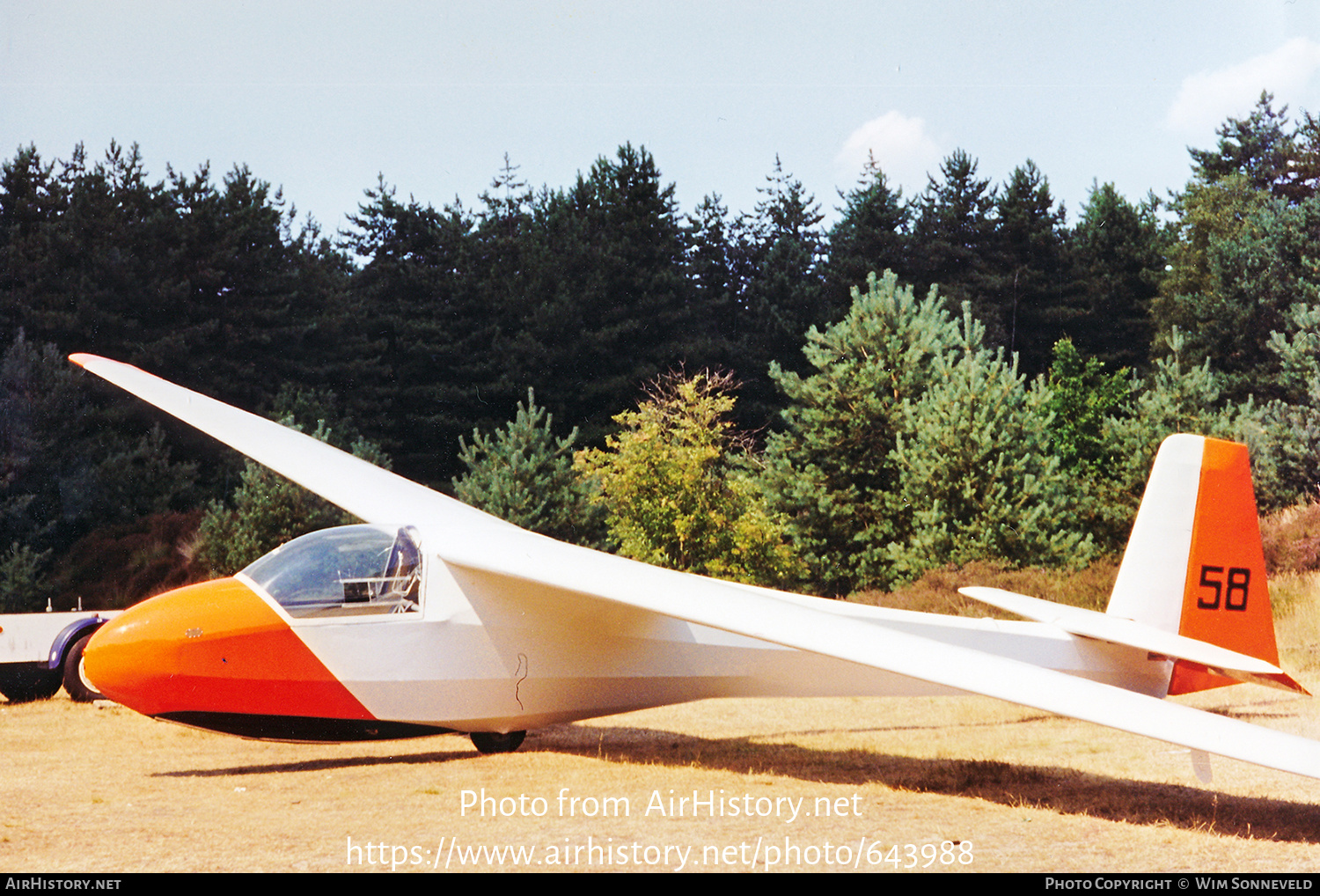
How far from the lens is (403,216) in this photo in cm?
4984

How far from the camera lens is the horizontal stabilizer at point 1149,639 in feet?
23.5

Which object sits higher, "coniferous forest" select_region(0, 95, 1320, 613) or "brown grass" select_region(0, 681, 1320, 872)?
"coniferous forest" select_region(0, 95, 1320, 613)

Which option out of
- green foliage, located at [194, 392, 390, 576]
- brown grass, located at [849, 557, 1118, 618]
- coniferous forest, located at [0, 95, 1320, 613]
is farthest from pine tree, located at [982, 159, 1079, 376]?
green foliage, located at [194, 392, 390, 576]

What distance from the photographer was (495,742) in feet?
29.8

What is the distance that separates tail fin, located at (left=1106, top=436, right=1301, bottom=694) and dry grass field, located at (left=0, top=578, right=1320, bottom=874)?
3.53ft

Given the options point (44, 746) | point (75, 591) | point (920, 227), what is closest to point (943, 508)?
point (44, 746)

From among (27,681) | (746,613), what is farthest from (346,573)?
(27,681)

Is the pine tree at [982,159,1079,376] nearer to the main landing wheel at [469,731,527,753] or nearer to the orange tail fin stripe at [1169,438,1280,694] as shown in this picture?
the orange tail fin stripe at [1169,438,1280,694]

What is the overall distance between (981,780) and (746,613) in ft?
9.72

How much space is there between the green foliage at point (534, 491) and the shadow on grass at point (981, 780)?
51.9ft

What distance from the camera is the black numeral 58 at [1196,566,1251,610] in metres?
8.77

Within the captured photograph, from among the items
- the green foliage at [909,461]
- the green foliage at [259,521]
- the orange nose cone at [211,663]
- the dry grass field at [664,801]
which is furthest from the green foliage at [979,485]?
the orange nose cone at [211,663]
